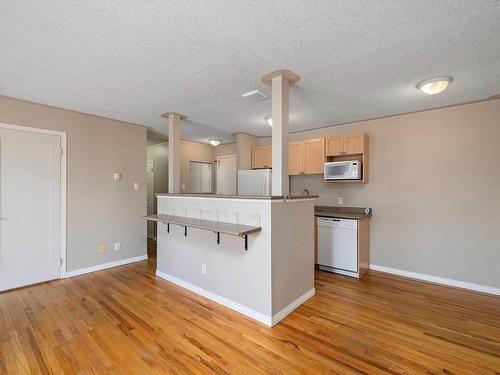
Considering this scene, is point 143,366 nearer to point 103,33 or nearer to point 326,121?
point 103,33

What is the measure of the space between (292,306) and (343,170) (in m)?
2.40

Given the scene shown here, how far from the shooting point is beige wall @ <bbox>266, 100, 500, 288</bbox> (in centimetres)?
323

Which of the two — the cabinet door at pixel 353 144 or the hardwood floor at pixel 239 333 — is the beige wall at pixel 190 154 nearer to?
the hardwood floor at pixel 239 333

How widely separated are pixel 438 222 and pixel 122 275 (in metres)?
4.91

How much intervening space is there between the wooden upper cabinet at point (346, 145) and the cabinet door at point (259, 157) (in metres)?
1.43

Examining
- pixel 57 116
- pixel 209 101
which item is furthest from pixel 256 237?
pixel 57 116

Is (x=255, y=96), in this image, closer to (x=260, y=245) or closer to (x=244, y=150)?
(x=260, y=245)

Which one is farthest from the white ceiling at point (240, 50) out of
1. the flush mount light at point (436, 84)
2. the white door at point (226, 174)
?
the white door at point (226, 174)

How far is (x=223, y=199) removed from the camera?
9.52 feet

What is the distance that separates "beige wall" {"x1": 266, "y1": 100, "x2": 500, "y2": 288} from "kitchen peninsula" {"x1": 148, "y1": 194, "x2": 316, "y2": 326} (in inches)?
70.9

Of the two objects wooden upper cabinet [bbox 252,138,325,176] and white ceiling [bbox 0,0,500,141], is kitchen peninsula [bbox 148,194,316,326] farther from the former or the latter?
wooden upper cabinet [bbox 252,138,325,176]

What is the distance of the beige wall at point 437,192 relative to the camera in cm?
323

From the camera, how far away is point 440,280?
3527 millimetres

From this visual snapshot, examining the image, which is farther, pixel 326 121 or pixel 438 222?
pixel 326 121
